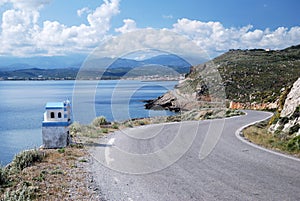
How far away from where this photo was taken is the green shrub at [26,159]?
32.2 feet

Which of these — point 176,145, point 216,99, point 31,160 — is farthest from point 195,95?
point 31,160

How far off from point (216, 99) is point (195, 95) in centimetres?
372

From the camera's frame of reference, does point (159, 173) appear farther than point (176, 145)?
No

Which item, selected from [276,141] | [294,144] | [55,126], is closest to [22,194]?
[55,126]

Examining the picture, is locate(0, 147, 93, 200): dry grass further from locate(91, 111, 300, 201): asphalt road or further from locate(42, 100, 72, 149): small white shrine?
Answer: locate(42, 100, 72, 149): small white shrine

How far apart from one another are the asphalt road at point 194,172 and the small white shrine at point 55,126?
1.36m

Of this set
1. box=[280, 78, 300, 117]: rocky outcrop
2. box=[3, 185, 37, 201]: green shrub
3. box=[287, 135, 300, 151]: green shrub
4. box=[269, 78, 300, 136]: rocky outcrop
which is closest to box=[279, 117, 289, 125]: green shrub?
box=[269, 78, 300, 136]: rocky outcrop

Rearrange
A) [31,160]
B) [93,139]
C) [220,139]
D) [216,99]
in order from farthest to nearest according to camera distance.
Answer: [216,99]
[93,139]
[220,139]
[31,160]

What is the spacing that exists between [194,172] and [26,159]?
487 centimetres

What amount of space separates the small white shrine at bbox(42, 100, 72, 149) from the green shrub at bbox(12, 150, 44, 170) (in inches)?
83.8

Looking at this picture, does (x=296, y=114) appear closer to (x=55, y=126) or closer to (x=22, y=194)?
(x=55, y=126)

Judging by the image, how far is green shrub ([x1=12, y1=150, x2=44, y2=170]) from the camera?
9.80m

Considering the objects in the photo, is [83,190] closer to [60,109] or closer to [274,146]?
[60,109]

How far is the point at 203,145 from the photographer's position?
1266 centimetres
